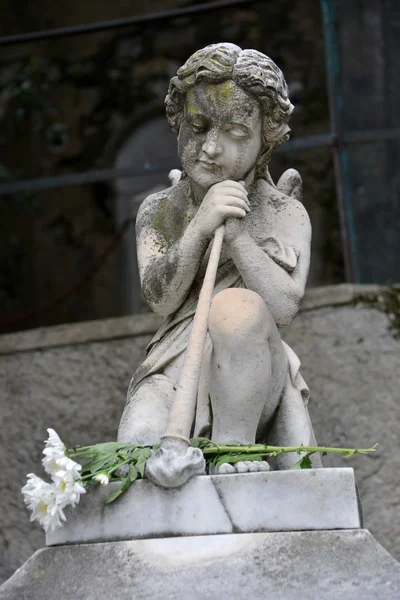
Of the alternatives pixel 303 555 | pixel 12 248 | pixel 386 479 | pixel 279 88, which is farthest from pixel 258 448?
pixel 12 248

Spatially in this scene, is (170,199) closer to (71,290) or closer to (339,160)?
(339,160)

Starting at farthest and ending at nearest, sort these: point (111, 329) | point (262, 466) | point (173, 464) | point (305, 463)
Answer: point (111, 329), point (305, 463), point (262, 466), point (173, 464)

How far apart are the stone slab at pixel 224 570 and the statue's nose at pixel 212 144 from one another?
1.27 metres

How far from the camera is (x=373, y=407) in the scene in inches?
241

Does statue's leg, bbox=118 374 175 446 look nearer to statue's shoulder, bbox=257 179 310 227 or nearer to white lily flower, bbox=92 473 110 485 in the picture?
white lily flower, bbox=92 473 110 485

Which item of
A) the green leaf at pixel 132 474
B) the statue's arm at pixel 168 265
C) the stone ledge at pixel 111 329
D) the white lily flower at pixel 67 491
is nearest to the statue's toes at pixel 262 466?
the green leaf at pixel 132 474

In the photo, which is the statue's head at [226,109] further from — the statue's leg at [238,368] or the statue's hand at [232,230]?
the statue's leg at [238,368]

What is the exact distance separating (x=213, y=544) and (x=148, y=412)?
0.64 m

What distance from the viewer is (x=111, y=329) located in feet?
21.3

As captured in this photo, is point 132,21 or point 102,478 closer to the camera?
point 102,478

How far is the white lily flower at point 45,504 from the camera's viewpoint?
3.43 m

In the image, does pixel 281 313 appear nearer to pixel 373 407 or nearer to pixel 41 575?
pixel 41 575

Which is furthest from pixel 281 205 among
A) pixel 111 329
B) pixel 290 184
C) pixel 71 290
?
pixel 71 290

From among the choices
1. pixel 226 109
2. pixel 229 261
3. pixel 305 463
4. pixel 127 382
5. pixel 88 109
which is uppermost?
pixel 88 109
